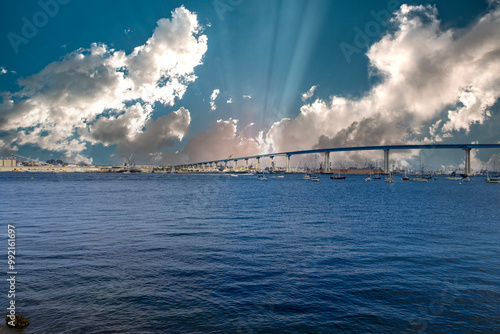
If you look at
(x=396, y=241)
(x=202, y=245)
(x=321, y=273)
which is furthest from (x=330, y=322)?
(x=396, y=241)

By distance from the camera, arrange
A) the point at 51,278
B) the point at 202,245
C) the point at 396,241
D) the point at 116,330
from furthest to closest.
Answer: the point at 396,241 < the point at 202,245 < the point at 51,278 < the point at 116,330

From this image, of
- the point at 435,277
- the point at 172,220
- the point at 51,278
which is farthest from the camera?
the point at 172,220

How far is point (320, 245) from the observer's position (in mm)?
22609

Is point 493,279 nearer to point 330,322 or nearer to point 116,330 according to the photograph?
point 330,322

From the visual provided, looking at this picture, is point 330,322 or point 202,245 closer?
point 330,322

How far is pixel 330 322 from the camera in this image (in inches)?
425

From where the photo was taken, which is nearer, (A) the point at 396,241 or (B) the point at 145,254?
(B) the point at 145,254

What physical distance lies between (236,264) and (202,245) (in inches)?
207

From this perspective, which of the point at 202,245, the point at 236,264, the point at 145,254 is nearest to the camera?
the point at 236,264

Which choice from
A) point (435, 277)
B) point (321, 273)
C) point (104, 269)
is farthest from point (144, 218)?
point (435, 277)

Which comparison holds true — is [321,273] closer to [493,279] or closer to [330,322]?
[330,322]

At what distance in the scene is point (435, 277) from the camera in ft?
52.3

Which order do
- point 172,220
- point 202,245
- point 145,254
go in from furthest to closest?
point 172,220 < point 202,245 < point 145,254

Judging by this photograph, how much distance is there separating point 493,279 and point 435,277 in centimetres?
254
